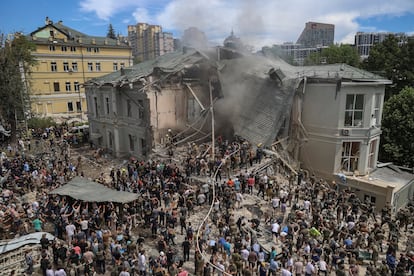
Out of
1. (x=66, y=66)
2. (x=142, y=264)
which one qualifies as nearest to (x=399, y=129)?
(x=142, y=264)

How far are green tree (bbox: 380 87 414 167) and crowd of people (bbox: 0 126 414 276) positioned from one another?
11010mm

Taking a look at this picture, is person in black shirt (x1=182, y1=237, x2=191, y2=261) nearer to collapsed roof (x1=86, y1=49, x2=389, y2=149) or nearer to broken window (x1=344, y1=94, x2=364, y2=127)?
collapsed roof (x1=86, y1=49, x2=389, y2=149)

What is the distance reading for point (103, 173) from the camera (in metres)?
27.9

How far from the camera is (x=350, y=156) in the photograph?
25.4 meters

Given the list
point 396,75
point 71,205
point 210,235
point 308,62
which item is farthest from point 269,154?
point 308,62

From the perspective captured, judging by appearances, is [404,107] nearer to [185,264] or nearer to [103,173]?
[185,264]

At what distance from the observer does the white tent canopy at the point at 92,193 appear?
54.8 ft

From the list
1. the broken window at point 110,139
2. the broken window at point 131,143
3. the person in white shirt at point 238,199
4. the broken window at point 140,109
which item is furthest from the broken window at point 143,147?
the person in white shirt at point 238,199

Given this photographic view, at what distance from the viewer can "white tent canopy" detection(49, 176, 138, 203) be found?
16.7m

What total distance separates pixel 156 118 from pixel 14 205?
42.0 feet

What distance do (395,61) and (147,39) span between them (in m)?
106

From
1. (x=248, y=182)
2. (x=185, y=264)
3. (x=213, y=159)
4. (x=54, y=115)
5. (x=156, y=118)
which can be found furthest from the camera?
(x=54, y=115)

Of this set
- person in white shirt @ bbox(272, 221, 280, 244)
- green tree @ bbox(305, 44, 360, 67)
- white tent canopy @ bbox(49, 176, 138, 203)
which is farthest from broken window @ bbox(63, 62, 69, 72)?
person in white shirt @ bbox(272, 221, 280, 244)

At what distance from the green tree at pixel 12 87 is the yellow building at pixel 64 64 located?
10088 mm
